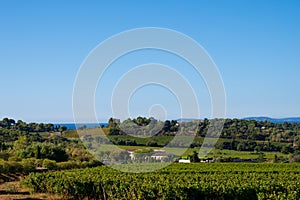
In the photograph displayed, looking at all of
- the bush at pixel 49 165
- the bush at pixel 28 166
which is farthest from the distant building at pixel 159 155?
the bush at pixel 28 166

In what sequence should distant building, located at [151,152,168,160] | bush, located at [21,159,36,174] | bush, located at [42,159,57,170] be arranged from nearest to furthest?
bush, located at [21,159,36,174] < bush, located at [42,159,57,170] < distant building, located at [151,152,168,160]

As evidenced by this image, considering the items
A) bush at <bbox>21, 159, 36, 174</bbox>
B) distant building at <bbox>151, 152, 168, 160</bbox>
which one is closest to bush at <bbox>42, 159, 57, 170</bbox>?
bush at <bbox>21, 159, 36, 174</bbox>

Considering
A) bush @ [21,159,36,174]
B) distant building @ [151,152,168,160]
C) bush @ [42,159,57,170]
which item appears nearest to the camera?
bush @ [21,159,36,174]

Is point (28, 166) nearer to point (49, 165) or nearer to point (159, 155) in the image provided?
point (49, 165)

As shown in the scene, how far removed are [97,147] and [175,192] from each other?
2938 centimetres

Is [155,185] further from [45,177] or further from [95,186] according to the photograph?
[45,177]

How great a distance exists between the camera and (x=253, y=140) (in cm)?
9619

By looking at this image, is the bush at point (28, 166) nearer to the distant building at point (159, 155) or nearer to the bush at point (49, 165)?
the bush at point (49, 165)

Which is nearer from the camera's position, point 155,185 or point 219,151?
point 155,185

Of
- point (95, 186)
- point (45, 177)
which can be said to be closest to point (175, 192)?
point (95, 186)

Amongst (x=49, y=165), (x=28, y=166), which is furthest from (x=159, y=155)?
(x=28, y=166)

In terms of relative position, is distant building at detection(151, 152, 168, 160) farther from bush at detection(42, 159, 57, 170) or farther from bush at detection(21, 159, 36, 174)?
bush at detection(21, 159, 36, 174)

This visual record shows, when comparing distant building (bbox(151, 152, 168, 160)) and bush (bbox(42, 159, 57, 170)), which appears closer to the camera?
bush (bbox(42, 159, 57, 170))

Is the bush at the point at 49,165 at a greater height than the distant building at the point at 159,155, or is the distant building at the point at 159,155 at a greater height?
the distant building at the point at 159,155
